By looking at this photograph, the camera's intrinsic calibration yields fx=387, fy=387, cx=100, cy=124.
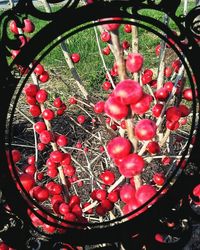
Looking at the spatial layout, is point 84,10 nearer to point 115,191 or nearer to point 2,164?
point 2,164

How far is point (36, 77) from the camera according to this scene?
1300mm

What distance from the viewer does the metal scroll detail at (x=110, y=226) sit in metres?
0.86

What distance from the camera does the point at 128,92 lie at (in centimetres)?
89

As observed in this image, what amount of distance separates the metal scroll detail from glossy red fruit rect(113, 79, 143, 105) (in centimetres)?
13

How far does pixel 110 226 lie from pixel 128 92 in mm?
425

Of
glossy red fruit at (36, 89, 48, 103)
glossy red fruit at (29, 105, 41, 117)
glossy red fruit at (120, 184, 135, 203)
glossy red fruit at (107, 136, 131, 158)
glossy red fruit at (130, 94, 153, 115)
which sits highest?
glossy red fruit at (36, 89, 48, 103)

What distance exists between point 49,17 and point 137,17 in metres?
0.20

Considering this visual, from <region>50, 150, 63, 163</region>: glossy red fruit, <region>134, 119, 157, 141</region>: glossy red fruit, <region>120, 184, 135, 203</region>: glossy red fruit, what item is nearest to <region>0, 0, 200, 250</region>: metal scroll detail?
<region>120, 184, 135, 203</region>: glossy red fruit

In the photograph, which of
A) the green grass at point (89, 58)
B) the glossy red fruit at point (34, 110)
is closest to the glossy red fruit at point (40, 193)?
the glossy red fruit at point (34, 110)

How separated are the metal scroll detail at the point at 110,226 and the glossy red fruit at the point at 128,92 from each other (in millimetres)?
135

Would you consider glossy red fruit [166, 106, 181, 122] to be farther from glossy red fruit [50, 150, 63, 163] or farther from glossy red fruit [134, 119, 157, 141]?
glossy red fruit [50, 150, 63, 163]

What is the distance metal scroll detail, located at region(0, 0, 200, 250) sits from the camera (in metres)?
0.86

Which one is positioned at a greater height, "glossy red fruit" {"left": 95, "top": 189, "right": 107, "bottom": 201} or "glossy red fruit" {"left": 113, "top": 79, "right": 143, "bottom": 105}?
"glossy red fruit" {"left": 113, "top": 79, "right": 143, "bottom": 105}

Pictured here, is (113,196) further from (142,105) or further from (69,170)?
(142,105)
